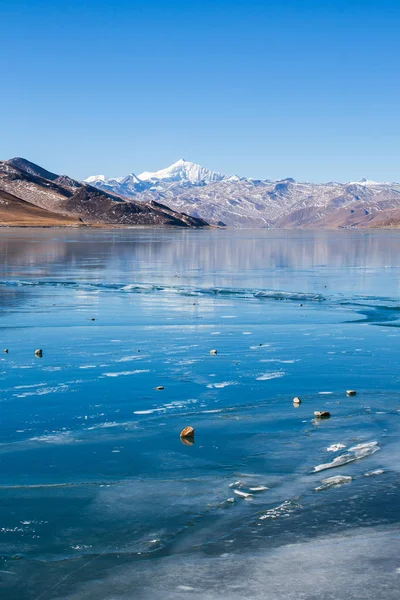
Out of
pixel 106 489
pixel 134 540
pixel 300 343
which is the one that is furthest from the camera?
pixel 300 343

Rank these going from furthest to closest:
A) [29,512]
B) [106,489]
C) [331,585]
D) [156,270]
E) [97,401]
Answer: [156,270]
[97,401]
[106,489]
[29,512]
[331,585]

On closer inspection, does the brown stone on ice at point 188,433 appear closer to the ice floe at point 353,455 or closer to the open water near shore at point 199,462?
the open water near shore at point 199,462

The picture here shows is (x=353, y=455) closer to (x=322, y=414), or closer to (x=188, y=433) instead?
(x=322, y=414)

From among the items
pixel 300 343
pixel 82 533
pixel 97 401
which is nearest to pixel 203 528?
pixel 82 533

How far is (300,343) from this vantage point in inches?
968

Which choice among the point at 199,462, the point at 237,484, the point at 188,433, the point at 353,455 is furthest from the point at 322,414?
the point at 237,484

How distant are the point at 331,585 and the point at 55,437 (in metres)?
7.10

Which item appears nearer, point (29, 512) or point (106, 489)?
point (29, 512)

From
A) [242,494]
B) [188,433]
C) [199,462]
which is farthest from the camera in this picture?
[188,433]

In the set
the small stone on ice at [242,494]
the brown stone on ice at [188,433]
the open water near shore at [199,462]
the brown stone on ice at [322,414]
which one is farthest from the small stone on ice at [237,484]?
the brown stone on ice at [322,414]

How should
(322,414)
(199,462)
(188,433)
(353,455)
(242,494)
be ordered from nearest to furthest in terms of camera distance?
1. (242,494)
2. (199,462)
3. (353,455)
4. (188,433)
5. (322,414)

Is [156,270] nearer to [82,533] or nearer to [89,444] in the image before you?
[89,444]

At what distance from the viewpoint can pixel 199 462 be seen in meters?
12.6

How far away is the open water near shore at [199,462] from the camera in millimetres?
8664
